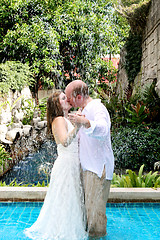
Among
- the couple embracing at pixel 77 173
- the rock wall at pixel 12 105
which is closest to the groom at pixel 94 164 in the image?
the couple embracing at pixel 77 173

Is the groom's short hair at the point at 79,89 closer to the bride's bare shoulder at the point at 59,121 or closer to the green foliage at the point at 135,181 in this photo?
the bride's bare shoulder at the point at 59,121

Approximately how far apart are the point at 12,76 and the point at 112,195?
740 centimetres

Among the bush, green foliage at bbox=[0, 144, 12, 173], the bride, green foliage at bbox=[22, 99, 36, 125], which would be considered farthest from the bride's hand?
green foliage at bbox=[22, 99, 36, 125]

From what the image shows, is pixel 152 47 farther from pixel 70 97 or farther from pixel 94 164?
pixel 94 164

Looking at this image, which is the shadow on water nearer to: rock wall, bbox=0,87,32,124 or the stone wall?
rock wall, bbox=0,87,32,124

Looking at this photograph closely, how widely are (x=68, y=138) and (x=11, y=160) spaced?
519 centimetres

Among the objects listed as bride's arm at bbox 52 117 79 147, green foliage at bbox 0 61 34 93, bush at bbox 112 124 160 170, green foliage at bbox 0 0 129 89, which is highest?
green foliage at bbox 0 0 129 89

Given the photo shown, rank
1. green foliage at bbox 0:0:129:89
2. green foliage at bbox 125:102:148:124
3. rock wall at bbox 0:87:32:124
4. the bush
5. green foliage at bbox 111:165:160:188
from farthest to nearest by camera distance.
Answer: green foliage at bbox 0:0:129:89, rock wall at bbox 0:87:32:124, green foliage at bbox 125:102:148:124, the bush, green foliage at bbox 111:165:160:188

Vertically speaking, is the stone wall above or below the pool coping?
above

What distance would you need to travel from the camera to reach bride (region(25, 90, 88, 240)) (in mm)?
2670

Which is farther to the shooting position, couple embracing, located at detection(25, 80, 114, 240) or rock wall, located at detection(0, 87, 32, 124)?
rock wall, located at detection(0, 87, 32, 124)

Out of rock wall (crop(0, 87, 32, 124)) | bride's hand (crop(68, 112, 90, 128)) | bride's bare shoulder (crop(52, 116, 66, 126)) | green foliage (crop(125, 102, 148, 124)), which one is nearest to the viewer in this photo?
bride's hand (crop(68, 112, 90, 128))

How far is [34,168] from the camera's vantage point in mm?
7262

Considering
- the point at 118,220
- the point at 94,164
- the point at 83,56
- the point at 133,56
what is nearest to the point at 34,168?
the point at 118,220
